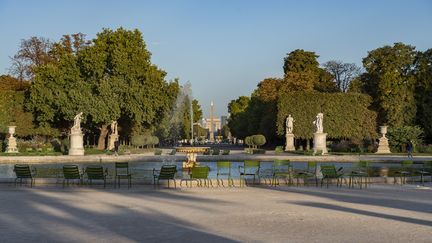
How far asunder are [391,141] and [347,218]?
113 feet

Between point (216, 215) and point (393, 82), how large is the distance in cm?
4124

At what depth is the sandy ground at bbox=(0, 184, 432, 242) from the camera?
8.28 m

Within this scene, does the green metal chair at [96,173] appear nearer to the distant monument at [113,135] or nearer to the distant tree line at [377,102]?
the distant monument at [113,135]

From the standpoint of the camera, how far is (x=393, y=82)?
48000 mm

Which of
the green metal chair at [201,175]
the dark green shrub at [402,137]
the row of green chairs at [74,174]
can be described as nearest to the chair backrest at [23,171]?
the row of green chairs at [74,174]

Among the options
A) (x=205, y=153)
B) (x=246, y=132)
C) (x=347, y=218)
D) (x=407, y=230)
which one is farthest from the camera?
(x=246, y=132)

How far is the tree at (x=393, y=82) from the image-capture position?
1882 inches

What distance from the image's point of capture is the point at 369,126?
48.5m

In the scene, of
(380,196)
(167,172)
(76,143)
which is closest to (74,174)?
(167,172)

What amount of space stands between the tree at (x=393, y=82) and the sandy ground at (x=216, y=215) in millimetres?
34214

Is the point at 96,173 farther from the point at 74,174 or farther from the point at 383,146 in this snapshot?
the point at 383,146

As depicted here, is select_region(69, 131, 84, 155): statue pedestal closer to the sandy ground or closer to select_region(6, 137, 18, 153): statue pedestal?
select_region(6, 137, 18, 153): statue pedestal

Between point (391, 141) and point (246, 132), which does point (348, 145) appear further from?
point (246, 132)

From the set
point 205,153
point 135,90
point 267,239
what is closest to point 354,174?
point 267,239
